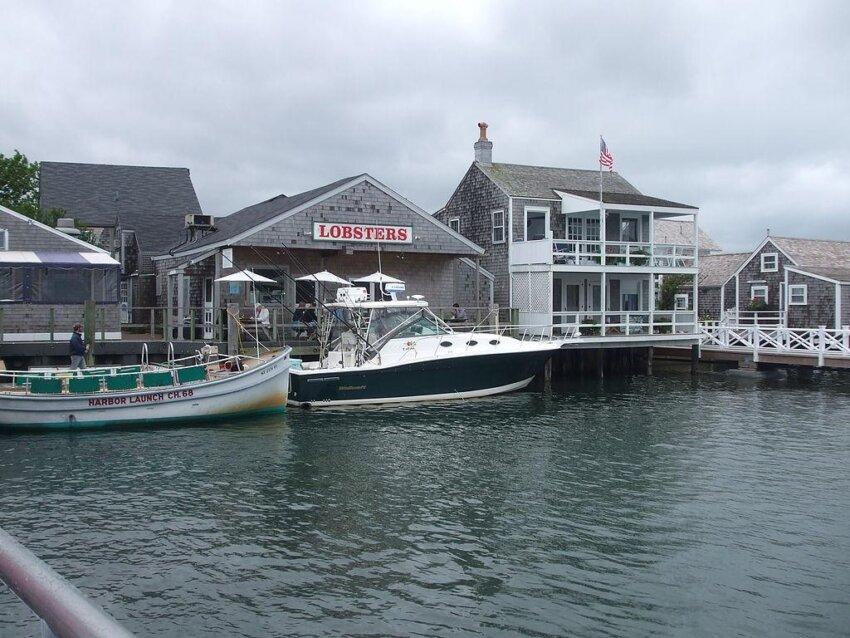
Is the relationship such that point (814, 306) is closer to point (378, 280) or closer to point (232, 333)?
point (378, 280)

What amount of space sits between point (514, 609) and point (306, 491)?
563 centimetres

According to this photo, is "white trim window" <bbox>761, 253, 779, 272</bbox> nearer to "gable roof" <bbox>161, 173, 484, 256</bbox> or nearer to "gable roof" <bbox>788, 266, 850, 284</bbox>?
"gable roof" <bbox>788, 266, 850, 284</bbox>

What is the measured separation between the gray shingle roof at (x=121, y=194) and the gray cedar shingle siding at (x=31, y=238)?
12182mm

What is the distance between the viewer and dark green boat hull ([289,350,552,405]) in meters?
22.3

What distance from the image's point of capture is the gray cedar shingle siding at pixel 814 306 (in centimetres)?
3891

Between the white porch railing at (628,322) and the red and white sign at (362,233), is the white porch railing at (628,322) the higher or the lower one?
the lower one

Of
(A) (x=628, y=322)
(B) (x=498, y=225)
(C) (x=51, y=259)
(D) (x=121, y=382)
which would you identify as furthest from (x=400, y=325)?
(B) (x=498, y=225)

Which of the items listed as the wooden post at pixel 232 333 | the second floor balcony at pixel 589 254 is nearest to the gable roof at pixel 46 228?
the wooden post at pixel 232 333

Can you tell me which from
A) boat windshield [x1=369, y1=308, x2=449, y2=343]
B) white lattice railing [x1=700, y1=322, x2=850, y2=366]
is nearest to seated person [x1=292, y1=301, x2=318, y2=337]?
boat windshield [x1=369, y1=308, x2=449, y2=343]

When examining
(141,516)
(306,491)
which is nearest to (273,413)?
(306,491)

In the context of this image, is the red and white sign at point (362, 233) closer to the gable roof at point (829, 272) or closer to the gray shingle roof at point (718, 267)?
the gable roof at point (829, 272)

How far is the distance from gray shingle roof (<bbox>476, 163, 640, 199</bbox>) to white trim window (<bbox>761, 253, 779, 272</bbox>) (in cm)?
927

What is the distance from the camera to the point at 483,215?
35312 millimetres

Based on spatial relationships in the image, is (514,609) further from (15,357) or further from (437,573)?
(15,357)
